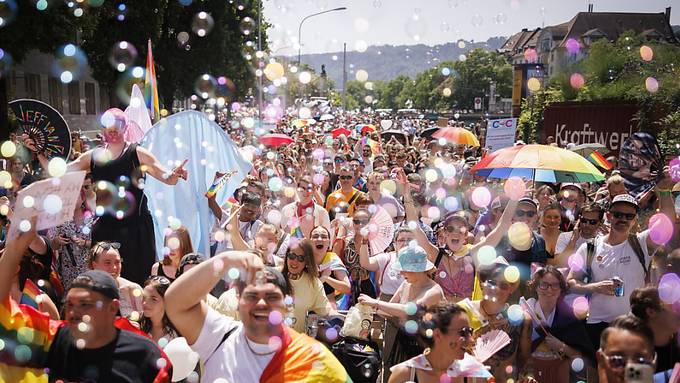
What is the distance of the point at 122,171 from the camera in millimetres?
4613

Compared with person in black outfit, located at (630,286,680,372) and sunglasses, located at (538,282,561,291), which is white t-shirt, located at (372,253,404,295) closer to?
sunglasses, located at (538,282,561,291)

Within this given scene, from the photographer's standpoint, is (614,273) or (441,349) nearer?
(441,349)

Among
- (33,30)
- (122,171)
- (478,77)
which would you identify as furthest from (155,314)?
(478,77)

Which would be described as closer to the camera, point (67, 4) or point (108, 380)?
point (108, 380)

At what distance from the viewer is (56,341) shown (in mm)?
2561

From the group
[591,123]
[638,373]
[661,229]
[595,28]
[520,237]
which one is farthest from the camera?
[595,28]

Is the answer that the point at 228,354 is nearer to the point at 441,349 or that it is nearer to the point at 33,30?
the point at 441,349

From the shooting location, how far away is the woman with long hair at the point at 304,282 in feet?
14.6

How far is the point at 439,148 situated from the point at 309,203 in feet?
21.0

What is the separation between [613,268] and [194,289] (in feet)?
10.4

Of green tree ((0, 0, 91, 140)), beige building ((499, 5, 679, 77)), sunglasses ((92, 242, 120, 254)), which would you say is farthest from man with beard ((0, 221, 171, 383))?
beige building ((499, 5, 679, 77))

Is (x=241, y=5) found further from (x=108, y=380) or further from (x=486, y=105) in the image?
(x=486, y=105)

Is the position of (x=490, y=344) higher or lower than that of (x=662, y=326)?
lower

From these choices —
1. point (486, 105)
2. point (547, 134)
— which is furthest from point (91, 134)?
point (486, 105)
